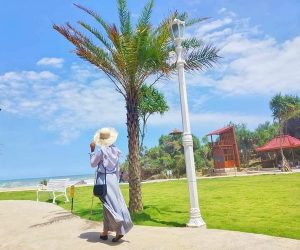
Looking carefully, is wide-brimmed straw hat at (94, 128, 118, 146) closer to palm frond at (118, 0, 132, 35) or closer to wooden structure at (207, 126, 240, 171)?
palm frond at (118, 0, 132, 35)

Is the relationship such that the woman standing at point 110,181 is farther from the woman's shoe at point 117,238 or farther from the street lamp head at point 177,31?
the street lamp head at point 177,31

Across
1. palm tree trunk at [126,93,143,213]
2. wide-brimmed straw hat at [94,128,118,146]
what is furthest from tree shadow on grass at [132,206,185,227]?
wide-brimmed straw hat at [94,128,118,146]

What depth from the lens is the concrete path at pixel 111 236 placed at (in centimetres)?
537

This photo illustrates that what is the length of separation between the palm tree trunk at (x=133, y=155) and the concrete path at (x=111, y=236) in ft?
4.89

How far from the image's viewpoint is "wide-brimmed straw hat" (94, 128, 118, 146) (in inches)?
238

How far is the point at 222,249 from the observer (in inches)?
202

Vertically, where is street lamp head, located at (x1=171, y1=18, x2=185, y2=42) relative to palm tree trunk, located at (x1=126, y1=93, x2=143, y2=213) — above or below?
above

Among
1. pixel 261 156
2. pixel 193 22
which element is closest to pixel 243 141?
pixel 261 156

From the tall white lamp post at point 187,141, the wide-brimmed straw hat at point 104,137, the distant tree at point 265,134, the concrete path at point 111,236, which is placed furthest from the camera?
the distant tree at point 265,134

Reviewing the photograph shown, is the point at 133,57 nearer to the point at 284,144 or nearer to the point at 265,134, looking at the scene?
the point at 284,144

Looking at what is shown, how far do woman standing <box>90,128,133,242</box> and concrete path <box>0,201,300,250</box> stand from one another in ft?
0.87

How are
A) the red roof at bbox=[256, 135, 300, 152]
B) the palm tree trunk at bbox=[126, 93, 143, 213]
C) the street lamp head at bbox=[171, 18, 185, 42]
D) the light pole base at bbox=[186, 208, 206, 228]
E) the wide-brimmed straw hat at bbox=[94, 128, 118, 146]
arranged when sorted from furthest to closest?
1. the red roof at bbox=[256, 135, 300, 152]
2. the palm tree trunk at bbox=[126, 93, 143, 213]
3. the street lamp head at bbox=[171, 18, 185, 42]
4. the light pole base at bbox=[186, 208, 206, 228]
5. the wide-brimmed straw hat at bbox=[94, 128, 118, 146]

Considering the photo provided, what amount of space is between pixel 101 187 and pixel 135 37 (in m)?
4.84

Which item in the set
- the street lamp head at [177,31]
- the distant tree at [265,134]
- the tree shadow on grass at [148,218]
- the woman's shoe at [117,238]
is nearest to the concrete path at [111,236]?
the woman's shoe at [117,238]
